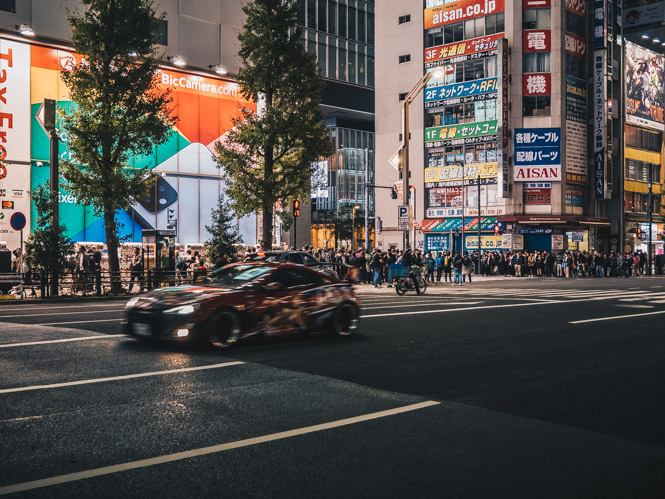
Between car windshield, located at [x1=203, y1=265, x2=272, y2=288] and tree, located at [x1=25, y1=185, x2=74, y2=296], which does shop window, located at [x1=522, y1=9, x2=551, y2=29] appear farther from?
car windshield, located at [x1=203, y1=265, x2=272, y2=288]

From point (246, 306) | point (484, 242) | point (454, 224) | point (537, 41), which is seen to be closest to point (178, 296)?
point (246, 306)

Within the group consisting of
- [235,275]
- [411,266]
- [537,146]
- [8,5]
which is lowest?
[411,266]

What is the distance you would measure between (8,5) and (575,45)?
47.3m

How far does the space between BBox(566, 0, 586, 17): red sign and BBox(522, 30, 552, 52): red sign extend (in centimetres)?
337

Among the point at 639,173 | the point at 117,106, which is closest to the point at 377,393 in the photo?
the point at 117,106

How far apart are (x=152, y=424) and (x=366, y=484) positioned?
2319mm

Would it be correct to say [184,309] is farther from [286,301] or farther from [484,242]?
[484,242]

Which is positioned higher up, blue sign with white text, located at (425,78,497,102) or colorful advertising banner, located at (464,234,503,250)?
blue sign with white text, located at (425,78,497,102)

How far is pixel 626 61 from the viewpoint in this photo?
68.1 metres

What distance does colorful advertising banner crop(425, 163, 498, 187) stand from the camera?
201ft

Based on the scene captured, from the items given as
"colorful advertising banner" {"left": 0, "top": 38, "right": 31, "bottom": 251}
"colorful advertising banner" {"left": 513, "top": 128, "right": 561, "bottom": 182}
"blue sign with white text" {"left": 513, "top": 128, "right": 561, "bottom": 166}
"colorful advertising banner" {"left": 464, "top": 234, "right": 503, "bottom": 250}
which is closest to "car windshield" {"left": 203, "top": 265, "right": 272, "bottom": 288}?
"colorful advertising banner" {"left": 0, "top": 38, "right": 31, "bottom": 251}

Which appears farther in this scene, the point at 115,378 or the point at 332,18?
the point at 332,18

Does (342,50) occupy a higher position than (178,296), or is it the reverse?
(342,50)

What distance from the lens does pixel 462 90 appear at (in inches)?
2461
